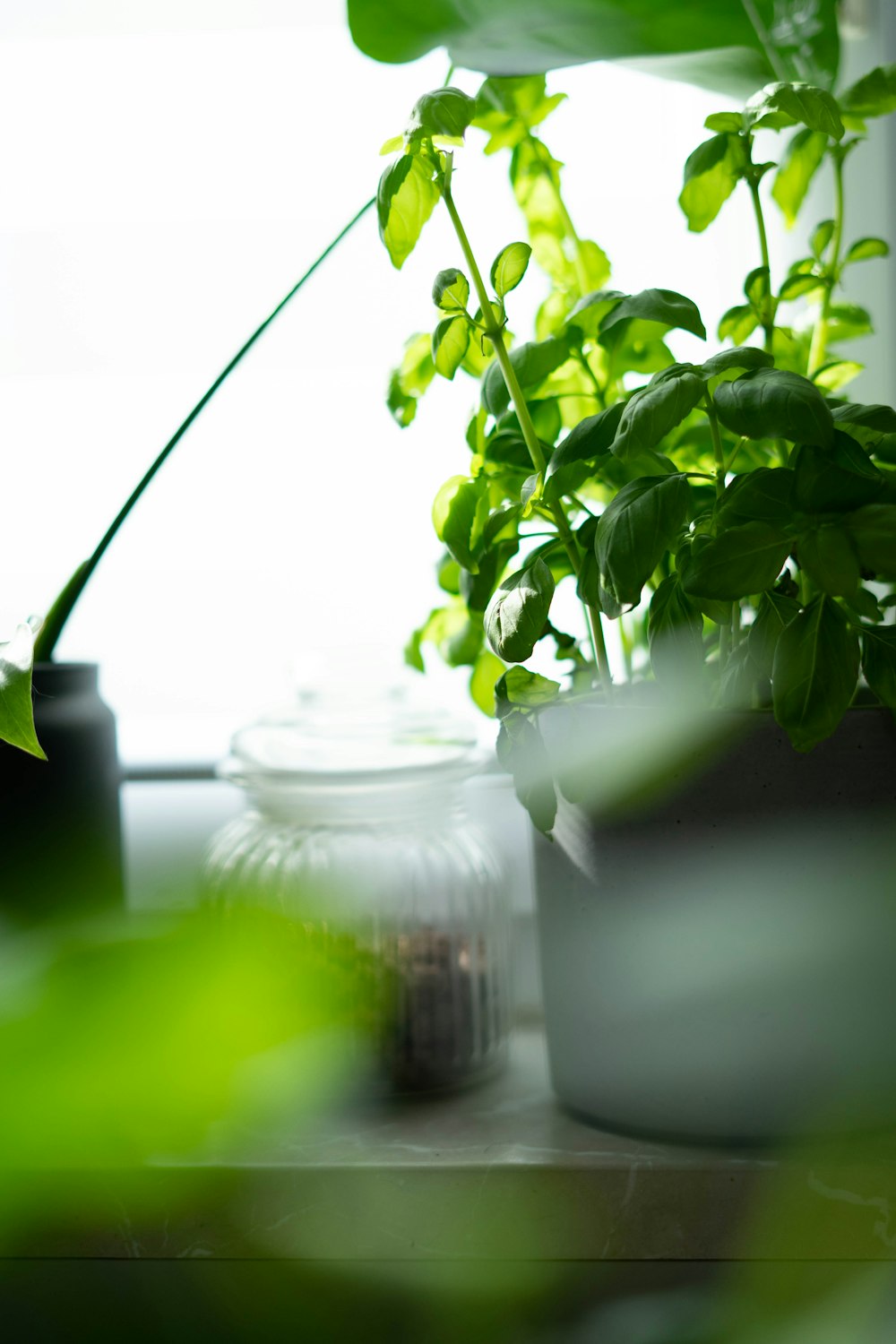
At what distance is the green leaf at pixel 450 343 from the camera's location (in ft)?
1.89

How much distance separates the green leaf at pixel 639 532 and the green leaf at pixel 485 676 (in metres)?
0.25

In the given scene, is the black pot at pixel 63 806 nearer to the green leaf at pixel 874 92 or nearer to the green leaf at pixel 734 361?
the green leaf at pixel 734 361

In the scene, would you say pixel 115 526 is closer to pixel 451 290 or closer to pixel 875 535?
pixel 451 290

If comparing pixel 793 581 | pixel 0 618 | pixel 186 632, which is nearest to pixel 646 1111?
pixel 793 581

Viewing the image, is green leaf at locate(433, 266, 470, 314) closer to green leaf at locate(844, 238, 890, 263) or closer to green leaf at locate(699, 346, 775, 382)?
green leaf at locate(699, 346, 775, 382)

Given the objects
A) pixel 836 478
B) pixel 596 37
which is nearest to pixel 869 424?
pixel 836 478

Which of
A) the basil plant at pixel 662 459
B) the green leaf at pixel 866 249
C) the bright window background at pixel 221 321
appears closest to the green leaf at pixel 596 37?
the basil plant at pixel 662 459

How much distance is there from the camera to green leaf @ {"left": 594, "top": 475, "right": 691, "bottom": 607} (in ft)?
1.59

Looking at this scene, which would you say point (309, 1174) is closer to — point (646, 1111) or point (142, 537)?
point (646, 1111)

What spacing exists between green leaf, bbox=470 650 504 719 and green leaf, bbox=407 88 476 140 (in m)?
0.32

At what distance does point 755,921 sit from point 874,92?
435 millimetres

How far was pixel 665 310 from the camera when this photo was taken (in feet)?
1.79

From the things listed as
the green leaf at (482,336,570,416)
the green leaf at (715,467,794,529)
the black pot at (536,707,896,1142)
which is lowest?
the black pot at (536,707,896,1142)

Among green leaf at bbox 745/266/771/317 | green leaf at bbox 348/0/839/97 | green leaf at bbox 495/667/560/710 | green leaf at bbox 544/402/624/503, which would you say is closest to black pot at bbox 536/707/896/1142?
green leaf at bbox 495/667/560/710
